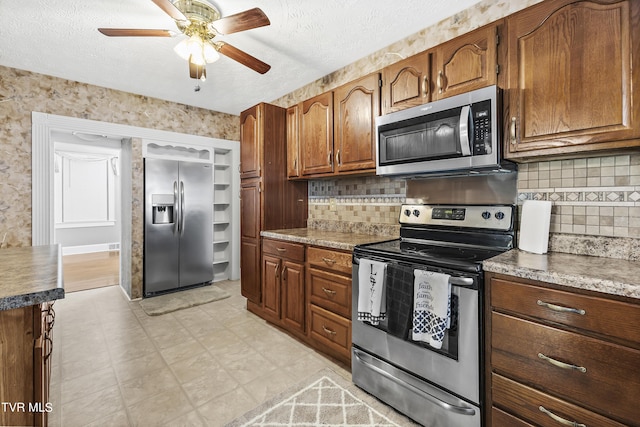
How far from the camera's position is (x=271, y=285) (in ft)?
9.48

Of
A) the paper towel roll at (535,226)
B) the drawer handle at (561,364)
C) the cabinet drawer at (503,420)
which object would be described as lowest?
the cabinet drawer at (503,420)

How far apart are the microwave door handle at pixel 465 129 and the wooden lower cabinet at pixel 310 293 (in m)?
1.00

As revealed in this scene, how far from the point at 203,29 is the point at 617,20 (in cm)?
235

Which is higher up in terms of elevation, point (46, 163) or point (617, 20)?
point (617, 20)

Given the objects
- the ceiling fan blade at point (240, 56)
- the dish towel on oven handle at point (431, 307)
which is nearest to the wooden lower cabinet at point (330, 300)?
the dish towel on oven handle at point (431, 307)

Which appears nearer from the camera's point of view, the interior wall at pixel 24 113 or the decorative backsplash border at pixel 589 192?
the decorative backsplash border at pixel 589 192

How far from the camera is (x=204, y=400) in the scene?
186 cm

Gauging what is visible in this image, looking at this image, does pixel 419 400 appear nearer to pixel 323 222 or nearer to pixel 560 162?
pixel 560 162

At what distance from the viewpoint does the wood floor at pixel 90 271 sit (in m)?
4.42

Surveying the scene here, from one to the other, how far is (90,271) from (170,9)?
5131 millimetres

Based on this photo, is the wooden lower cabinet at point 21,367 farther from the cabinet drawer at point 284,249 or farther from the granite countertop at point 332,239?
the cabinet drawer at point 284,249

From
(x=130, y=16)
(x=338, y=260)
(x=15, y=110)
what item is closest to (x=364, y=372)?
(x=338, y=260)

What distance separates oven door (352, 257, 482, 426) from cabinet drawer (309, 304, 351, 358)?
138mm

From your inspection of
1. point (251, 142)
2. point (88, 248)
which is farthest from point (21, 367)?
point (88, 248)
